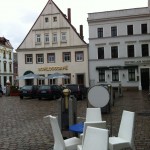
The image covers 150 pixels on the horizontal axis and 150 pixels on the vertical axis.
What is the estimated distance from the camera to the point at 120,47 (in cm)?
4662

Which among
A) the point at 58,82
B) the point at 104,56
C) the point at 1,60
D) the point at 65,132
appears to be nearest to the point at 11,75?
the point at 1,60

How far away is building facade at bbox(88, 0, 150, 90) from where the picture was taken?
45.5 metres

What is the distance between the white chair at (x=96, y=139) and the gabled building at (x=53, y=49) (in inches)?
1685

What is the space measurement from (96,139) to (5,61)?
236 ft

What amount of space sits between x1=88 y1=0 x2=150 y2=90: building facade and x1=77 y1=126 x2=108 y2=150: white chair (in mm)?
41023

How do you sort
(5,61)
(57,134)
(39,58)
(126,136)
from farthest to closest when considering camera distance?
(5,61), (39,58), (126,136), (57,134)

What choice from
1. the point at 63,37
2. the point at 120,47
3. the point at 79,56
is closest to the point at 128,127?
the point at 120,47

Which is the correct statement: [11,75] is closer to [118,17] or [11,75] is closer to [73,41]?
[73,41]

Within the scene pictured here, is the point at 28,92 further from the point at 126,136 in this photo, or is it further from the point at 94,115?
the point at 126,136

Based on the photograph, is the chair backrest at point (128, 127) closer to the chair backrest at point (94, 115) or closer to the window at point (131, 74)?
the chair backrest at point (94, 115)

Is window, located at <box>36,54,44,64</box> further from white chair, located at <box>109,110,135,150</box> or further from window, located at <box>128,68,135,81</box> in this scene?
white chair, located at <box>109,110,135,150</box>

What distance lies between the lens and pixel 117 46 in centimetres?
4675

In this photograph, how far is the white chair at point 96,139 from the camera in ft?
15.8

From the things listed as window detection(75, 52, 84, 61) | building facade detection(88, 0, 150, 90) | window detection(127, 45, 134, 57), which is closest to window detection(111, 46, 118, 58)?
building facade detection(88, 0, 150, 90)
